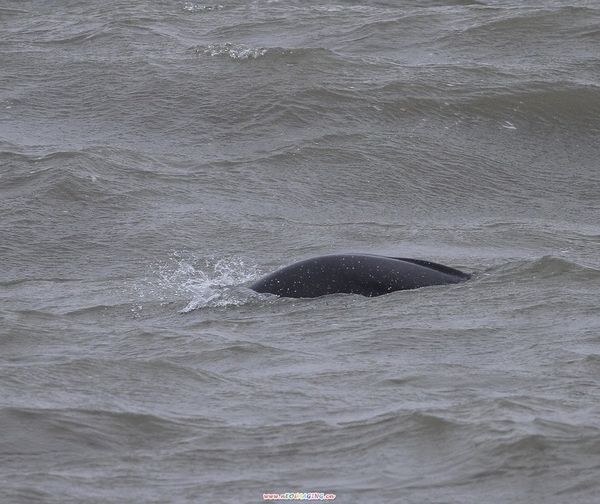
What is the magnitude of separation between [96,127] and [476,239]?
14.8 feet

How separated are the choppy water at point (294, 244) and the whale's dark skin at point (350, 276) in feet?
0.25

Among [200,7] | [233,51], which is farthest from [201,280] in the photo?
[200,7]

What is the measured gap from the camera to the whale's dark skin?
7691mm

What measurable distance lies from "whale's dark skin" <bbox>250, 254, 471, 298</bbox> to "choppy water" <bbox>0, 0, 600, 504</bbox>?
0.25ft

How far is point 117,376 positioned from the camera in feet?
21.5

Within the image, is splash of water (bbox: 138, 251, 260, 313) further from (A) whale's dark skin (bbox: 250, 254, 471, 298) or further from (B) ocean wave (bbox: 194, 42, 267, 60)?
(B) ocean wave (bbox: 194, 42, 267, 60)

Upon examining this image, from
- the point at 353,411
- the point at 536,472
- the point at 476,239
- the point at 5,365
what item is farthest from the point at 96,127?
the point at 536,472

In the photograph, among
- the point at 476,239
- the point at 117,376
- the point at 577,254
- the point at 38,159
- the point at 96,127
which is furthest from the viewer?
the point at 96,127

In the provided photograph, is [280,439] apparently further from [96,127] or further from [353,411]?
[96,127]

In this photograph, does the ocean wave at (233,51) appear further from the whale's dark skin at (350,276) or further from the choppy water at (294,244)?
the whale's dark skin at (350,276)

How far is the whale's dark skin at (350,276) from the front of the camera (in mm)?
7691

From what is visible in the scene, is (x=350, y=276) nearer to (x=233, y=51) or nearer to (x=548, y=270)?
(x=548, y=270)

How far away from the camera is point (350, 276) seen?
7.70 metres

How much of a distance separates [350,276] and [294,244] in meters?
1.96
